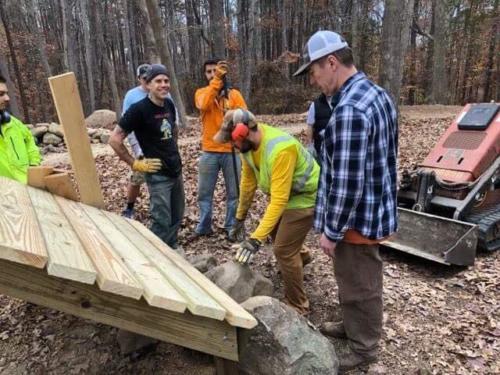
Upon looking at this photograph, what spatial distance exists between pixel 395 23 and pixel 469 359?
10.2m

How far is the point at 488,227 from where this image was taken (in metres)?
4.72

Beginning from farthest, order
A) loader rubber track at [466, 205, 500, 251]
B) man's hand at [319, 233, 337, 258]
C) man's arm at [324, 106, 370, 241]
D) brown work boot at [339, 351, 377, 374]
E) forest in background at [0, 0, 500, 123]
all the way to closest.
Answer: forest in background at [0, 0, 500, 123]
loader rubber track at [466, 205, 500, 251]
brown work boot at [339, 351, 377, 374]
man's hand at [319, 233, 337, 258]
man's arm at [324, 106, 370, 241]

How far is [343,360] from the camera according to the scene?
310cm

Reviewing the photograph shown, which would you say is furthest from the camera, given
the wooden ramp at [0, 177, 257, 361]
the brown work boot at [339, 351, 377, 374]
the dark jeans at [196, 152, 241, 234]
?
the dark jeans at [196, 152, 241, 234]

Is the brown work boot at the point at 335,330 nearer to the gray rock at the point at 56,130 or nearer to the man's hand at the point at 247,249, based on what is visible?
the man's hand at the point at 247,249

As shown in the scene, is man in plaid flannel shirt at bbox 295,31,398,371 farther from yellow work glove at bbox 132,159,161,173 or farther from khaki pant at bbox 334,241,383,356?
yellow work glove at bbox 132,159,161,173

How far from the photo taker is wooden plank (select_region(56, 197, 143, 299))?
5.93 feet

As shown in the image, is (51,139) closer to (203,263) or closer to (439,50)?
(203,263)

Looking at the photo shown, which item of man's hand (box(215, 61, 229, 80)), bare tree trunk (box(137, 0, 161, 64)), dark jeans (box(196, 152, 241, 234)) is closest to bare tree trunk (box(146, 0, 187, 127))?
bare tree trunk (box(137, 0, 161, 64))

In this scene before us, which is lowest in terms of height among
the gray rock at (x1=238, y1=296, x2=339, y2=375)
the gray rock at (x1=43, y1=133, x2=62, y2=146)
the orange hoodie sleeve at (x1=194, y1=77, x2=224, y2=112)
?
the gray rock at (x1=43, y1=133, x2=62, y2=146)

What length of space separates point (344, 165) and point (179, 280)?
116cm

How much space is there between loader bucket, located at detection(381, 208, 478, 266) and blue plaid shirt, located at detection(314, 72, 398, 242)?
2043 mm

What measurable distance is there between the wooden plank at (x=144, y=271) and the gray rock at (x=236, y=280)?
929 millimetres

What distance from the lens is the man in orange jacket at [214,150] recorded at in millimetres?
5113
